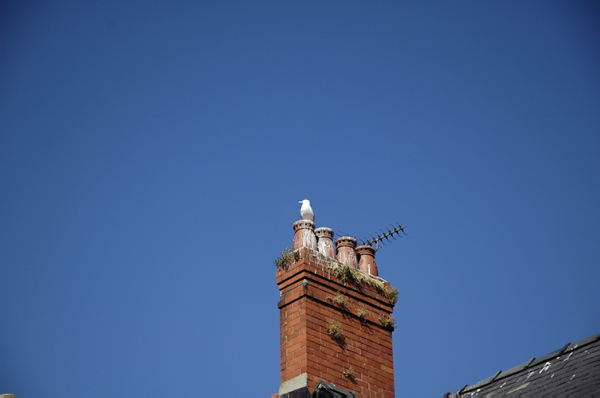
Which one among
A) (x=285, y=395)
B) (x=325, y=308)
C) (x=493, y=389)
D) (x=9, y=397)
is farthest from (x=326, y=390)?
(x=9, y=397)

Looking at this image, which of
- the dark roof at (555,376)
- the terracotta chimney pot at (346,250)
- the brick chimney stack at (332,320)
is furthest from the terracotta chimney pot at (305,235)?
the dark roof at (555,376)

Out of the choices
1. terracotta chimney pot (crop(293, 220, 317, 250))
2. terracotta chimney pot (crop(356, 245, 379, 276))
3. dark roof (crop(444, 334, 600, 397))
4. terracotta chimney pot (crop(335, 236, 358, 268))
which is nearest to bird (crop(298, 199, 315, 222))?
terracotta chimney pot (crop(293, 220, 317, 250))

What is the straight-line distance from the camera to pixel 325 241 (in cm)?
1045

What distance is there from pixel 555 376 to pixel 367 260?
131 inches

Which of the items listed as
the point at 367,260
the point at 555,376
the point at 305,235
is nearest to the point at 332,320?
the point at 305,235

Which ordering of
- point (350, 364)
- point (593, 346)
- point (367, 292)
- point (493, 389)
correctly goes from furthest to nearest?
point (367, 292) → point (350, 364) → point (493, 389) → point (593, 346)

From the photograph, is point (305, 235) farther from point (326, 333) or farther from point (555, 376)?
point (555, 376)

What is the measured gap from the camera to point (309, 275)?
962 centimetres

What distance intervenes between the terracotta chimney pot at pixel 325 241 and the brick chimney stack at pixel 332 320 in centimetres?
1

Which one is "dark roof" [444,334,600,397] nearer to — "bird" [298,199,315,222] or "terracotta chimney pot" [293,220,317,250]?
"terracotta chimney pot" [293,220,317,250]

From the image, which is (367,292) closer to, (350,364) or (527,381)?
(350,364)

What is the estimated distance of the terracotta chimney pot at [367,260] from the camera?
1068 centimetres

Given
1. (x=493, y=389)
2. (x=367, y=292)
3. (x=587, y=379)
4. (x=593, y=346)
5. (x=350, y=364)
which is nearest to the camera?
(x=587, y=379)

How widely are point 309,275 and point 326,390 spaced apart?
169 centimetres
